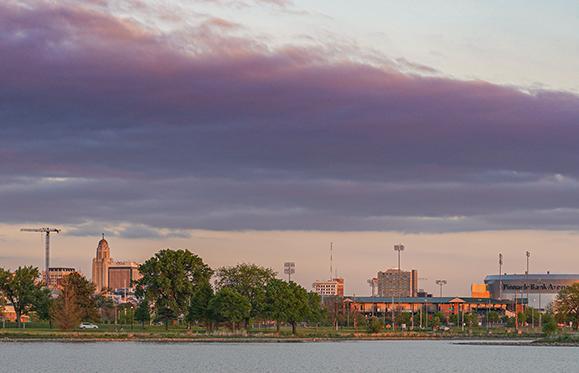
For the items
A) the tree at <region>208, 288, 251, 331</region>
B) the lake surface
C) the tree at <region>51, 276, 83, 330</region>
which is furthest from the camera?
the tree at <region>51, 276, 83, 330</region>

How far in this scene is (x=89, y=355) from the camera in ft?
452

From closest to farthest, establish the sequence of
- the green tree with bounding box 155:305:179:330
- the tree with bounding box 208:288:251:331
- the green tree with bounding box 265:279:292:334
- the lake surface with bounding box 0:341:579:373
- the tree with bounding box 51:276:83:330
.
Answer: the lake surface with bounding box 0:341:579:373
the tree with bounding box 208:288:251:331
the green tree with bounding box 265:279:292:334
the tree with bounding box 51:276:83:330
the green tree with bounding box 155:305:179:330

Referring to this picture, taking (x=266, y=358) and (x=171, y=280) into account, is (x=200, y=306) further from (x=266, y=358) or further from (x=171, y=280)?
(x=266, y=358)

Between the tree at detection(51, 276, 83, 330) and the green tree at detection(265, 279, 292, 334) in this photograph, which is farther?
the tree at detection(51, 276, 83, 330)

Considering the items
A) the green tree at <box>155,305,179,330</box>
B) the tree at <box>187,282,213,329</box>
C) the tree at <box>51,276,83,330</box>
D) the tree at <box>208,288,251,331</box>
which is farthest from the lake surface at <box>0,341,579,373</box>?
the green tree at <box>155,305,179,330</box>

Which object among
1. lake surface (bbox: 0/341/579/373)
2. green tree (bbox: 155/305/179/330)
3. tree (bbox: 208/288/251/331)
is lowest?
lake surface (bbox: 0/341/579/373)

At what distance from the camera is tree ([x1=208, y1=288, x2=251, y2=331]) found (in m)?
180

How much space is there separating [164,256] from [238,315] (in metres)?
19.4

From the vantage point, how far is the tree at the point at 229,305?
7101 inches

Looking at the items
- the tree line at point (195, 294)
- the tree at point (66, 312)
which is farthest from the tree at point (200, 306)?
the tree at point (66, 312)

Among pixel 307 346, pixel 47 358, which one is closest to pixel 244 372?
pixel 47 358

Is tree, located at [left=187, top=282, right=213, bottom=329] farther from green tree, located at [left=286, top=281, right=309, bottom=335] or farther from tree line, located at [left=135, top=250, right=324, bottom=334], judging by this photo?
green tree, located at [left=286, top=281, right=309, bottom=335]

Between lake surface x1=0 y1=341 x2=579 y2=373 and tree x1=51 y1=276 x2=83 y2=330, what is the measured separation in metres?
18.0

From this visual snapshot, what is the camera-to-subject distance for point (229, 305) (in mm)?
180750
